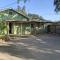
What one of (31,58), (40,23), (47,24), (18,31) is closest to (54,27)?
(47,24)

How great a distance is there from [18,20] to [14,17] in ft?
4.14

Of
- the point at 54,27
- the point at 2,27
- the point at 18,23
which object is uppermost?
the point at 18,23

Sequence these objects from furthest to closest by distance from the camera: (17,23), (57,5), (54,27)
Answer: (54,27) < (17,23) < (57,5)

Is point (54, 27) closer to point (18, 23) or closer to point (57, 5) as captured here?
point (18, 23)

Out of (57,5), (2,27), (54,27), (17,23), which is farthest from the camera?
(54,27)

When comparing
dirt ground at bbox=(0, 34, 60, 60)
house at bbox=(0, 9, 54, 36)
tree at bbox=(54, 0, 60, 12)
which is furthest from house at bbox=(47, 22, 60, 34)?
dirt ground at bbox=(0, 34, 60, 60)

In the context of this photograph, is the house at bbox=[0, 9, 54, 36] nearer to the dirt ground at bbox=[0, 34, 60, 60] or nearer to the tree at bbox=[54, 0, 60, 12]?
the tree at bbox=[54, 0, 60, 12]

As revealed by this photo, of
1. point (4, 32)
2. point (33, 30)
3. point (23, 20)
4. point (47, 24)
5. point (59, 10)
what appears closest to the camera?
point (59, 10)

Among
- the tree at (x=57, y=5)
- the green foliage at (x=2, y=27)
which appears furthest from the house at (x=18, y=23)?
the tree at (x=57, y=5)

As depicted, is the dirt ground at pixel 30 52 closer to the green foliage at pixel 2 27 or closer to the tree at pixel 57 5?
the tree at pixel 57 5

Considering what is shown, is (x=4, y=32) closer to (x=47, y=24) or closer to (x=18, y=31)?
(x=18, y=31)

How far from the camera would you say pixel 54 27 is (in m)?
47.1

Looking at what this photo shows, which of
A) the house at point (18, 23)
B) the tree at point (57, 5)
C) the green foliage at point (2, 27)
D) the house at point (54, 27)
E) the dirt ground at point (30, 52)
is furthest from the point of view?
the house at point (54, 27)

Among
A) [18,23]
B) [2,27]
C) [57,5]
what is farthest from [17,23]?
[57,5]
